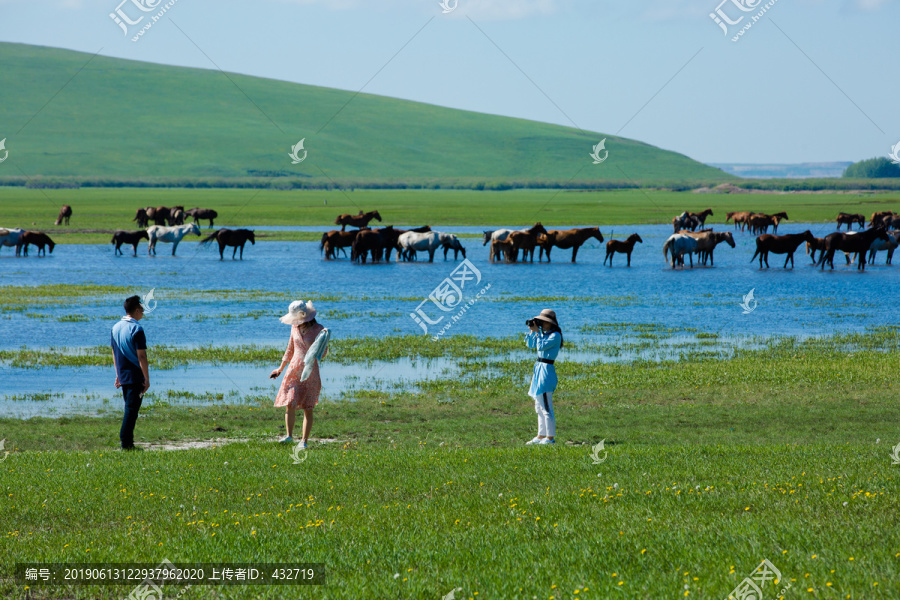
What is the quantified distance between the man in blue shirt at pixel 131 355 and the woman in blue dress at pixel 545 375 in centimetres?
502

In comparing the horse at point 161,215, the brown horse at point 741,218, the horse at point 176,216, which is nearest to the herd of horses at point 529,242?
the horse at point 176,216

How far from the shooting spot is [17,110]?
19738 centimetres

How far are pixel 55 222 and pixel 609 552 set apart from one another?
79167mm

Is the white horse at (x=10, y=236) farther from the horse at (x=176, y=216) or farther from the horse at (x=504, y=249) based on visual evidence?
the horse at (x=504, y=249)

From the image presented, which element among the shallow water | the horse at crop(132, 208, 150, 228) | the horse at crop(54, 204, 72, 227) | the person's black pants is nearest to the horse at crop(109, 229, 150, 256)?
the shallow water

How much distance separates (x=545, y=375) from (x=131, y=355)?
17.7ft

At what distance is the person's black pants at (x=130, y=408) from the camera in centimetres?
1202

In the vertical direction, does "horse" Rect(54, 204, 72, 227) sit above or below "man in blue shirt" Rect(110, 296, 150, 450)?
above

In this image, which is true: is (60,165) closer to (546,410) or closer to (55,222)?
(55,222)

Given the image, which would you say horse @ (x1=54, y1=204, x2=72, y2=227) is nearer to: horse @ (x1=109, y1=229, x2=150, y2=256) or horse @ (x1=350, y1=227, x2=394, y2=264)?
horse @ (x1=109, y1=229, x2=150, y2=256)

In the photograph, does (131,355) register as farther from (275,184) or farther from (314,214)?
(275,184)

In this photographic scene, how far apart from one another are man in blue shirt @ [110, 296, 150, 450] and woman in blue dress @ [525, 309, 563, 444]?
5023 mm

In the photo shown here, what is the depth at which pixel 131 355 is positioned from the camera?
11914 millimetres

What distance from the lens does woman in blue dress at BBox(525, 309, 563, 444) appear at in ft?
41.2
